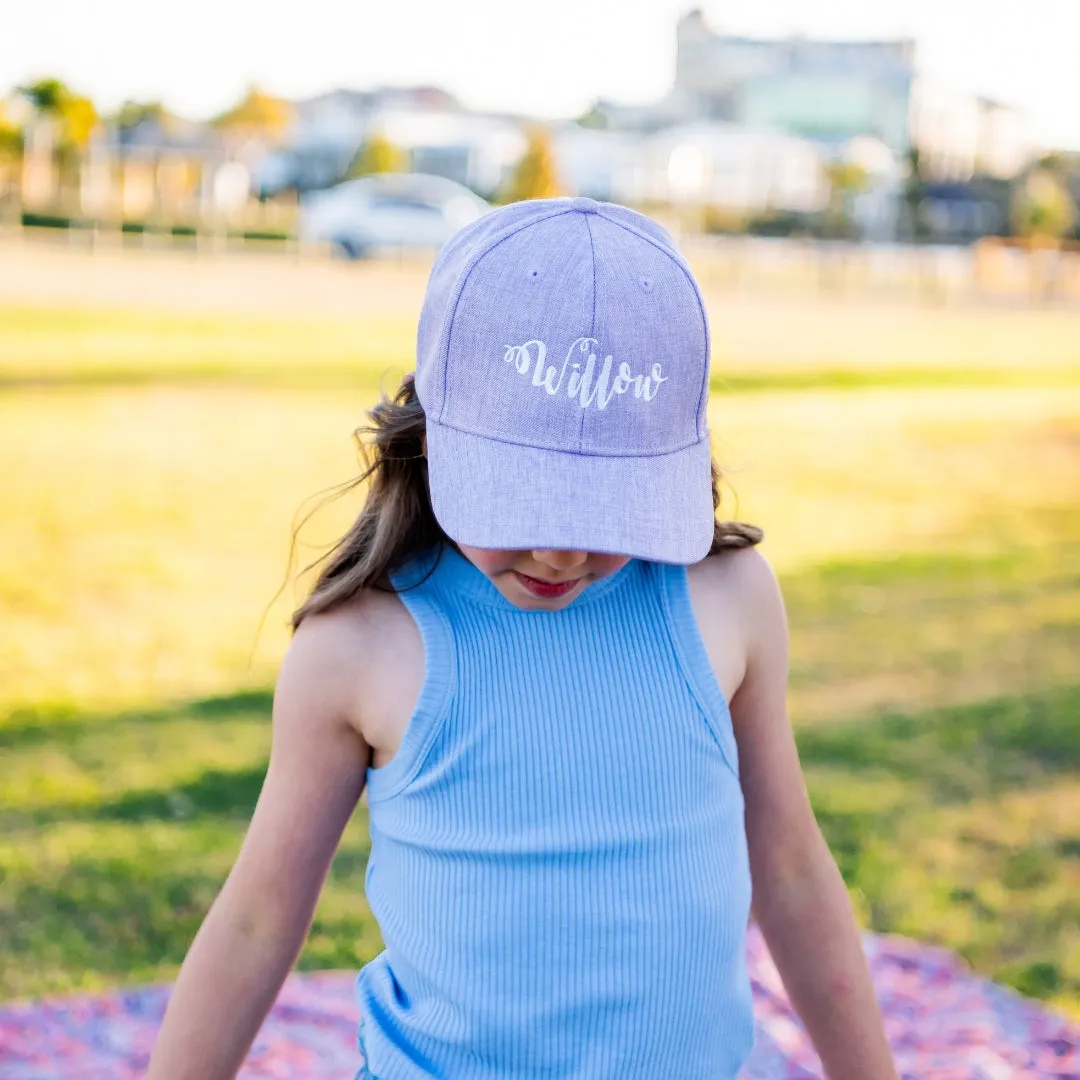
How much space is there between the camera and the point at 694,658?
5.08 ft

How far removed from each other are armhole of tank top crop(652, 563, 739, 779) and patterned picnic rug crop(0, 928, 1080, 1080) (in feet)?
4.53

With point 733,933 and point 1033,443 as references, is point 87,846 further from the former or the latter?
point 1033,443

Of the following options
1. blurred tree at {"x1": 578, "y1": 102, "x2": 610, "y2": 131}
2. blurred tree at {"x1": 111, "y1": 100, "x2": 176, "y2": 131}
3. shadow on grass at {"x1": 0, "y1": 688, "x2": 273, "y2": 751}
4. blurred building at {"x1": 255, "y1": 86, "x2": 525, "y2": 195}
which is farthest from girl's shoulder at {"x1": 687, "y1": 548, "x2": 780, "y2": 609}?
blurred tree at {"x1": 578, "y1": 102, "x2": 610, "y2": 131}

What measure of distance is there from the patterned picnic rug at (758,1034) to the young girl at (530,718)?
1.25m

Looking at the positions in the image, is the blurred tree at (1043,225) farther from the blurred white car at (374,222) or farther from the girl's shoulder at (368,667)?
the girl's shoulder at (368,667)

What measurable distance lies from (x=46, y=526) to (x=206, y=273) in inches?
650

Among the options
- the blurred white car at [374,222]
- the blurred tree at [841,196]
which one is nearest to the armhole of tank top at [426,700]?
the blurred white car at [374,222]

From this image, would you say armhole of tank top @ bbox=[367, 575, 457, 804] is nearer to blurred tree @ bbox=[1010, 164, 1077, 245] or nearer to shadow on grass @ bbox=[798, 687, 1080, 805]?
shadow on grass @ bbox=[798, 687, 1080, 805]

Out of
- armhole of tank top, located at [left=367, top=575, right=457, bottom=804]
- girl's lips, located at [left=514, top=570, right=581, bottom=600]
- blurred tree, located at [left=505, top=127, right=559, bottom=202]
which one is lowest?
blurred tree, located at [left=505, top=127, right=559, bottom=202]

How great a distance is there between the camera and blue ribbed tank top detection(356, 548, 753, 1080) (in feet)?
4.75

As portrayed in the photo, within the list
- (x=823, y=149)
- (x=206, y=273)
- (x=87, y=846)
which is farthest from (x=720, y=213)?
(x=87, y=846)

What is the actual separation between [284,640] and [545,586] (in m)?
4.43

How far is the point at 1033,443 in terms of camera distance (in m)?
11.2

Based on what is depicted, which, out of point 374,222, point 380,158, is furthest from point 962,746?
point 380,158
